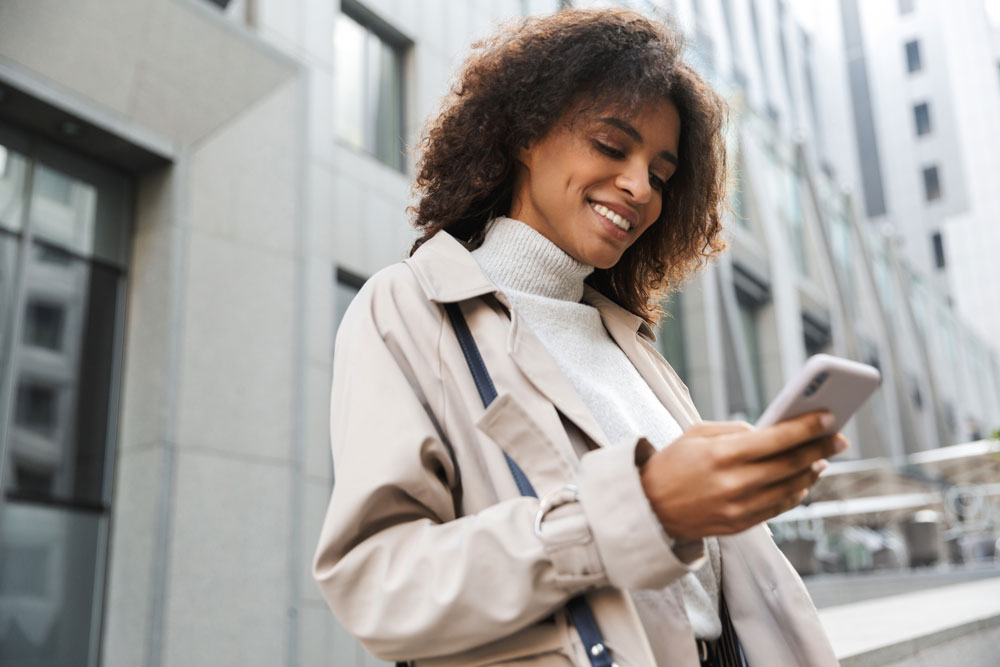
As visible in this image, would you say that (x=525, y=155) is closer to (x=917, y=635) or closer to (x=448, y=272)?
(x=448, y=272)

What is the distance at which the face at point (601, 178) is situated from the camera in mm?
1902

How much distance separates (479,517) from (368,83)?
36.5 ft

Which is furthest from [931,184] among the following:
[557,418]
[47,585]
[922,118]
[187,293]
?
[557,418]

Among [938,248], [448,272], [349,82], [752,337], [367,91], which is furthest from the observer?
[938,248]

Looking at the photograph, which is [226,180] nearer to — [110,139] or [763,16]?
[110,139]

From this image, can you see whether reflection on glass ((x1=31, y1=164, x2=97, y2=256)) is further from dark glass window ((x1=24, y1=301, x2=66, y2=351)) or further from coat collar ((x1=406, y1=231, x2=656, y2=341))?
coat collar ((x1=406, y1=231, x2=656, y2=341))

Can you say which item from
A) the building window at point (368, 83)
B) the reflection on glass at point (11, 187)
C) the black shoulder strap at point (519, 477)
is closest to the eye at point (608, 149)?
the black shoulder strap at point (519, 477)

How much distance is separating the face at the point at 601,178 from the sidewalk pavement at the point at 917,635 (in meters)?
1.60

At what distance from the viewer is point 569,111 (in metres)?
1.97

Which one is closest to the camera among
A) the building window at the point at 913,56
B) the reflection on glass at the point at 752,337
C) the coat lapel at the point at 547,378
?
the coat lapel at the point at 547,378

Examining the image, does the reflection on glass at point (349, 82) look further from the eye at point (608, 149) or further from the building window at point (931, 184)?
the building window at point (931, 184)

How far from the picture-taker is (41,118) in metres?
7.86

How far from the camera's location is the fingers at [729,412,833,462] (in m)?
1.21

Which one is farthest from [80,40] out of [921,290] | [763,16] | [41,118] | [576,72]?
[921,290]
